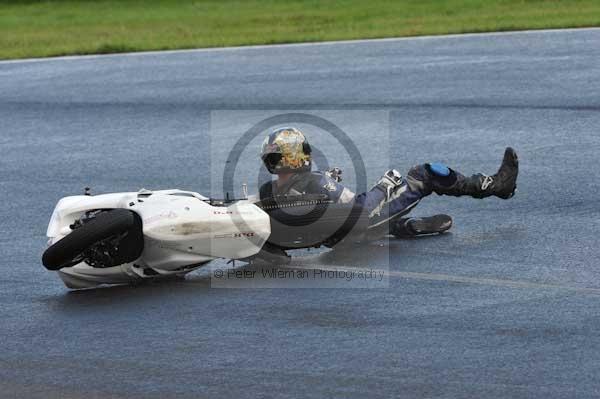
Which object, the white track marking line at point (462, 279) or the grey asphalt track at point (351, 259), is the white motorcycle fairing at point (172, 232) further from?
the white track marking line at point (462, 279)

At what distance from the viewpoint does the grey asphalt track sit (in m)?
6.39

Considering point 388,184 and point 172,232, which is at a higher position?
point 388,184

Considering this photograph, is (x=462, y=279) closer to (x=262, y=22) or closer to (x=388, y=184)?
(x=388, y=184)

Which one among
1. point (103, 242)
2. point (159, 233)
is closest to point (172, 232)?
point (159, 233)

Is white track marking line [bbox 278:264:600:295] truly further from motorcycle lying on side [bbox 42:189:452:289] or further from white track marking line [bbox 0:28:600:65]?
white track marking line [bbox 0:28:600:65]

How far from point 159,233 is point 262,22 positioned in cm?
1762

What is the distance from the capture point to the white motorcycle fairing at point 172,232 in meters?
7.91

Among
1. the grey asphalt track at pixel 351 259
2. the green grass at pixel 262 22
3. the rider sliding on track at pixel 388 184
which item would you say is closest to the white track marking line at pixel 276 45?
the green grass at pixel 262 22

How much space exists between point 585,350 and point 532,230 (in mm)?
2827

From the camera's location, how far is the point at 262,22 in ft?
82.3

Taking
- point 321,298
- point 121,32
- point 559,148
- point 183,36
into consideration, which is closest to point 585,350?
point 321,298

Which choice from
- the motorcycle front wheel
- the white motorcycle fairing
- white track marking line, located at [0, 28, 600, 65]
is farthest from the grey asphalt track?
white track marking line, located at [0, 28, 600, 65]

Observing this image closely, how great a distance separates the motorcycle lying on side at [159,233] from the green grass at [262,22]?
42.3 feet

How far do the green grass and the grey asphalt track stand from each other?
3735 millimetres
